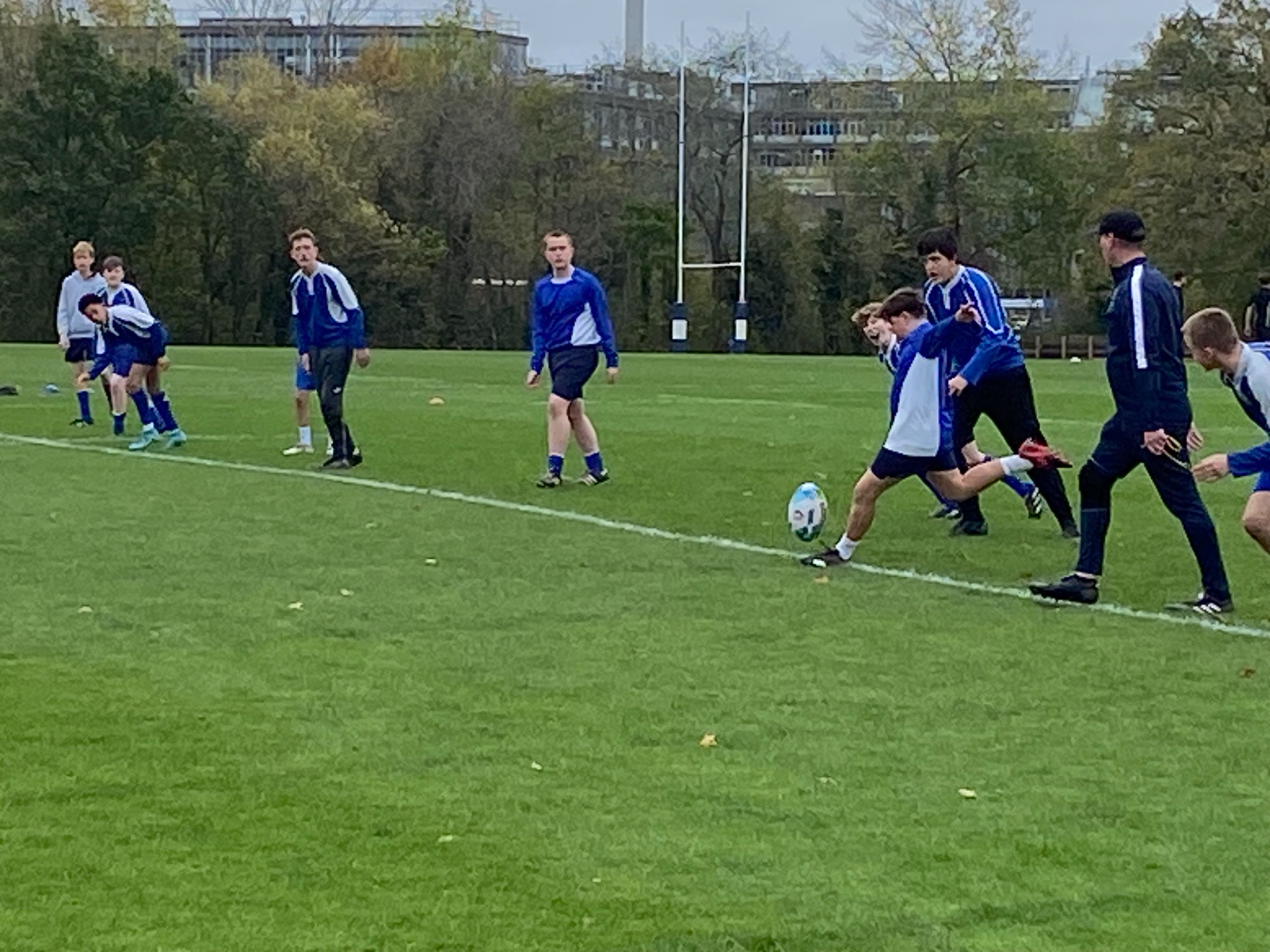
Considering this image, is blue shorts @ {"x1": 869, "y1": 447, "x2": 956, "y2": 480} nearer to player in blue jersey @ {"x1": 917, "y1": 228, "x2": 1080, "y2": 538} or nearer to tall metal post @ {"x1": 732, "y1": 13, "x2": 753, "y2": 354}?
player in blue jersey @ {"x1": 917, "y1": 228, "x2": 1080, "y2": 538}

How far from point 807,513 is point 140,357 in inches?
386

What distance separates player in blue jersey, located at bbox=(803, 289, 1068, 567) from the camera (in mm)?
11164

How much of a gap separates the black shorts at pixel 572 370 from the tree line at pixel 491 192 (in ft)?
165

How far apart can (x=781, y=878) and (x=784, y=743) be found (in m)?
1.57

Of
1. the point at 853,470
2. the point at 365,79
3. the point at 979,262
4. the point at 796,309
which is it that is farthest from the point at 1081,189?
the point at 853,470

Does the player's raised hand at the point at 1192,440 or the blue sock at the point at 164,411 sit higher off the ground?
the player's raised hand at the point at 1192,440

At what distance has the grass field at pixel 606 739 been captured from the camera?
17.3 ft

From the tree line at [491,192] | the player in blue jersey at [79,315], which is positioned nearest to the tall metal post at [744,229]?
the tree line at [491,192]

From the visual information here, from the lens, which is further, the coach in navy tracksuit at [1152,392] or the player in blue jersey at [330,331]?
the player in blue jersey at [330,331]

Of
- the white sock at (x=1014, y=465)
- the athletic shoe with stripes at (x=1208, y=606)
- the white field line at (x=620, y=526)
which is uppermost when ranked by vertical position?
the white sock at (x=1014, y=465)

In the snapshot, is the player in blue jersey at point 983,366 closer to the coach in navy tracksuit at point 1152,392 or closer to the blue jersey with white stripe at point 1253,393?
the coach in navy tracksuit at point 1152,392

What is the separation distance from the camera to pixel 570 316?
52.4 ft

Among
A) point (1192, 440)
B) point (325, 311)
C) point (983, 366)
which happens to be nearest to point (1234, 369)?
point (1192, 440)

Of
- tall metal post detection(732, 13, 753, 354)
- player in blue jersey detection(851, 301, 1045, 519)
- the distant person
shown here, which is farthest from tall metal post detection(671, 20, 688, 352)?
player in blue jersey detection(851, 301, 1045, 519)
